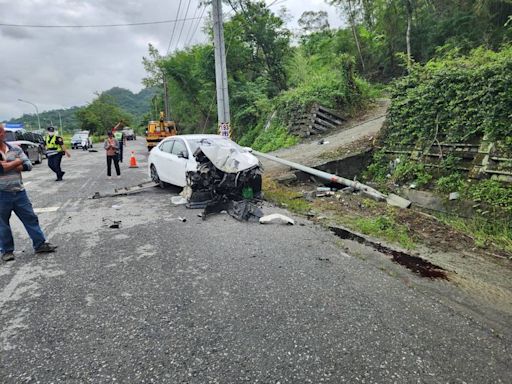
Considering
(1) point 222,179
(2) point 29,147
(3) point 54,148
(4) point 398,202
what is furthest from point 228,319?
(2) point 29,147

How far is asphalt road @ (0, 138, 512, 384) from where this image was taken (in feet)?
8.34

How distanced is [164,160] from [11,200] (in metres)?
4.80

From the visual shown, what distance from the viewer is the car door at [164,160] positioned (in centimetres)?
913

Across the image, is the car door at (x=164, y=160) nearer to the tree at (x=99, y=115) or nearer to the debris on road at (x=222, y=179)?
the debris on road at (x=222, y=179)

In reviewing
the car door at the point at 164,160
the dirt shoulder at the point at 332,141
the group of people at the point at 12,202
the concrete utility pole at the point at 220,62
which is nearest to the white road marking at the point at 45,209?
the car door at the point at 164,160

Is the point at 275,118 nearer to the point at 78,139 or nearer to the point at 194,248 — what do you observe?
the point at 194,248

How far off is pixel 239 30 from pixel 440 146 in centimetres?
1870

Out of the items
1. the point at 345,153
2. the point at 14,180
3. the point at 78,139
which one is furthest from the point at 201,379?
the point at 78,139

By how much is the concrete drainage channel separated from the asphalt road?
44cm

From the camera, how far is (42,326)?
10.2 ft

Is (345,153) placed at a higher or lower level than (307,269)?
higher

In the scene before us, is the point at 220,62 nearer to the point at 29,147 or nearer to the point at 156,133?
the point at 156,133

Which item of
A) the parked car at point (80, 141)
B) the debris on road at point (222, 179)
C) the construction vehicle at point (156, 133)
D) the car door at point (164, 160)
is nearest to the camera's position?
the debris on road at point (222, 179)

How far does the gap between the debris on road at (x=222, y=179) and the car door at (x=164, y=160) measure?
5.16 ft
